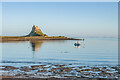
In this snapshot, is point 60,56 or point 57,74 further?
point 60,56

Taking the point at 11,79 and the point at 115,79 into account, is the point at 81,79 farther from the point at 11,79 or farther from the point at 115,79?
the point at 11,79

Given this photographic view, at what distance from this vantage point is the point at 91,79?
15766 mm

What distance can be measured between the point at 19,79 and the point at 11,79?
2.51ft

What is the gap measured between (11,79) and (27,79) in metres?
1.56

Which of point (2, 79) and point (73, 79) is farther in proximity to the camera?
point (73, 79)

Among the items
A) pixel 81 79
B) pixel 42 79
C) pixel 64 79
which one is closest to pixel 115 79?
pixel 81 79

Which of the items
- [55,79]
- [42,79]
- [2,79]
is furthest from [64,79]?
[2,79]

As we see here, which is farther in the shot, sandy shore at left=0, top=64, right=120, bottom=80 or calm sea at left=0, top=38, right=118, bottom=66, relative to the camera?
calm sea at left=0, top=38, right=118, bottom=66

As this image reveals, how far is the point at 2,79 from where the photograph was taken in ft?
47.8

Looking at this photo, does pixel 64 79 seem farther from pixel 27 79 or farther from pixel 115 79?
pixel 115 79

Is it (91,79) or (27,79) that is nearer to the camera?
(27,79)

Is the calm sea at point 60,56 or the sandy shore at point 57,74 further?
the calm sea at point 60,56

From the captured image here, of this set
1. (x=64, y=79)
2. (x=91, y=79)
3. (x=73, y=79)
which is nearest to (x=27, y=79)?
(x=64, y=79)

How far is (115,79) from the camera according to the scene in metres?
15.7
